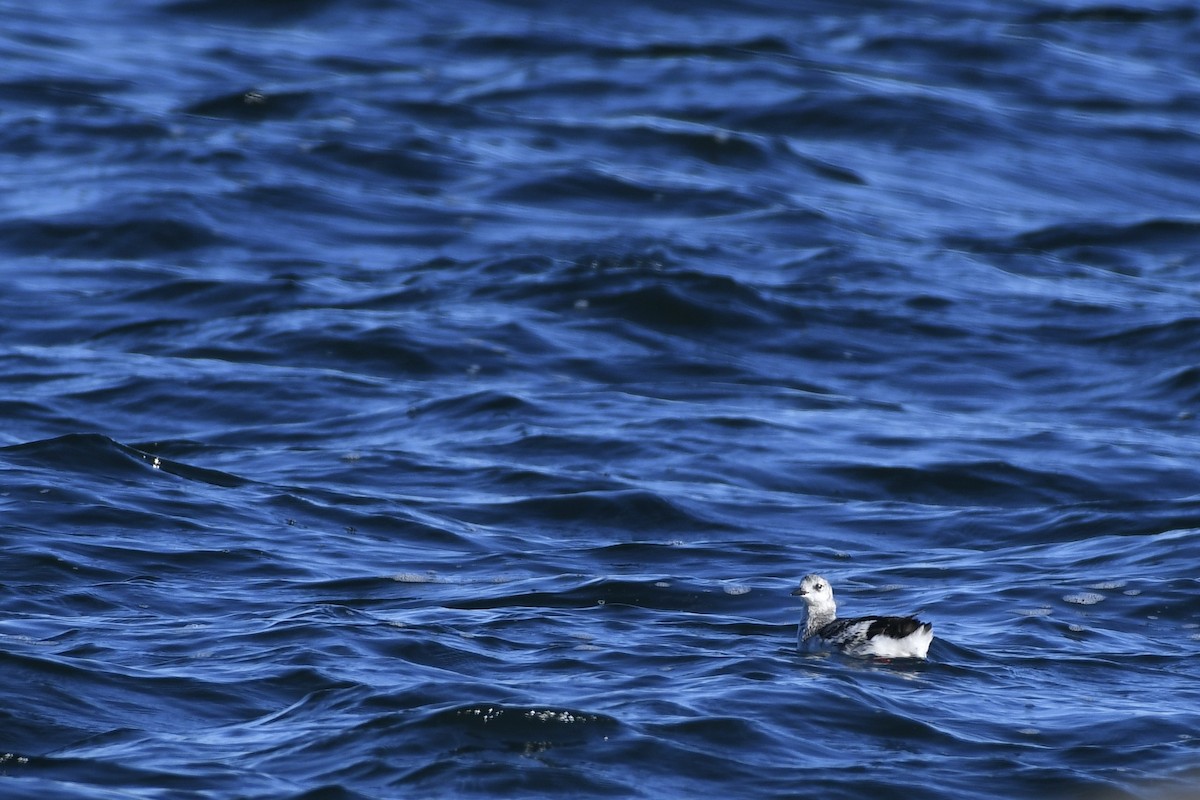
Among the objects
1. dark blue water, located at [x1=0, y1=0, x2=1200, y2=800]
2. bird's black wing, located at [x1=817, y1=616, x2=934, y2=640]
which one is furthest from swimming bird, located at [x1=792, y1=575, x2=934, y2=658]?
dark blue water, located at [x1=0, y1=0, x2=1200, y2=800]

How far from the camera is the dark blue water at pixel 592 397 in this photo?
8211mm

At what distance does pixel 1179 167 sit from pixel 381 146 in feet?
31.6

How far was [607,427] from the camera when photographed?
14312 millimetres

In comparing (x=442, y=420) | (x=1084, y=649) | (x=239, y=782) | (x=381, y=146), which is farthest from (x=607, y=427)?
(x=381, y=146)

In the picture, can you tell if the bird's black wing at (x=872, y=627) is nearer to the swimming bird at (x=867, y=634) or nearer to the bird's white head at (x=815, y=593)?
the swimming bird at (x=867, y=634)

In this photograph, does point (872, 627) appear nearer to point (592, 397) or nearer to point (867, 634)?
point (867, 634)

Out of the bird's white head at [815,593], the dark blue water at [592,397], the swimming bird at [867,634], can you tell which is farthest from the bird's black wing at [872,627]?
the bird's white head at [815,593]

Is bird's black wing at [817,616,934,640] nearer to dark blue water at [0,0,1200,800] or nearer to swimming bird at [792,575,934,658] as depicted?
swimming bird at [792,575,934,658]

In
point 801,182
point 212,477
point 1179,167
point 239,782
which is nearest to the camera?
point 239,782

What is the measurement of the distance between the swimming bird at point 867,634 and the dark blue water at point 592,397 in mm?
118

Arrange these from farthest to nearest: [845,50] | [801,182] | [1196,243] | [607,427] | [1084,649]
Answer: [845,50] → [801,182] → [1196,243] → [607,427] → [1084,649]

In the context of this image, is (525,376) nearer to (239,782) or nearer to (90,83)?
(239,782)

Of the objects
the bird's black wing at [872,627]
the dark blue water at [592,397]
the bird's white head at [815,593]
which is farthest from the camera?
the bird's white head at [815,593]

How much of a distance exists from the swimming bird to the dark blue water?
12cm
